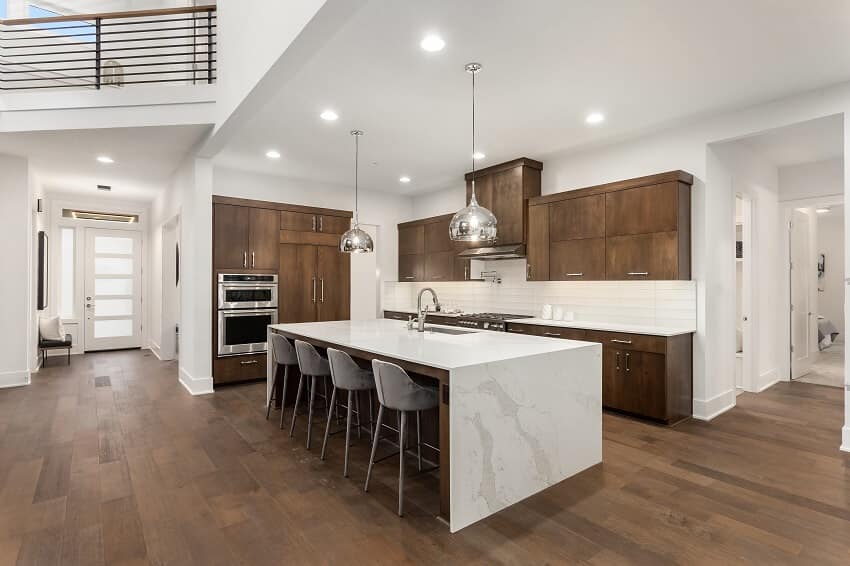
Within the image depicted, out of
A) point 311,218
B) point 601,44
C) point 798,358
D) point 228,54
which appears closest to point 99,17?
point 228,54

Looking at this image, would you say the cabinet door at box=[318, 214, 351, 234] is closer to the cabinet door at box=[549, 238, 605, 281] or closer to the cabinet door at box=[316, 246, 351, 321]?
the cabinet door at box=[316, 246, 351, 321]

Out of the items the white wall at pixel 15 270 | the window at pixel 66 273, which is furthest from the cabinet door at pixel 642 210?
the window at pixel 66 273

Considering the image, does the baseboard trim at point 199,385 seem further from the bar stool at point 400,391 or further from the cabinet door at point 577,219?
the cabinet door at point 577,219

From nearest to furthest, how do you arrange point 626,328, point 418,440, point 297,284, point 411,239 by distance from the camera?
point 418,440 → point 626,328 → point 297,284 → point 411,239

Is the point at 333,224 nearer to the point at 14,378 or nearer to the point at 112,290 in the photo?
the point at 14,378

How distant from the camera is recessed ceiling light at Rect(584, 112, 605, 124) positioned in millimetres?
4184

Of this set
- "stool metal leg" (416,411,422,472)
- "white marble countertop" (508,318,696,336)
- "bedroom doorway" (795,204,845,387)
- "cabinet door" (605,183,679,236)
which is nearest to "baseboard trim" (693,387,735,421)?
"white marble countertop" (508,318,696,336)

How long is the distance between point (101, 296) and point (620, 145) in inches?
348

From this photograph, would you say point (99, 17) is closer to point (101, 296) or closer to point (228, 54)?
point (228, 54)

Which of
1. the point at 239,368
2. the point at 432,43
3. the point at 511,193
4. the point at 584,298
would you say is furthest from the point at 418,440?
the point at 511,193

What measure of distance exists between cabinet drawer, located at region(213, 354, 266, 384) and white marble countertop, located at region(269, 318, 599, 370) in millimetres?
1704

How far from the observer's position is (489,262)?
666 centimetres

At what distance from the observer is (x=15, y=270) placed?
5.57 m

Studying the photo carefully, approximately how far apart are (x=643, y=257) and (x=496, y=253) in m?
1.87
